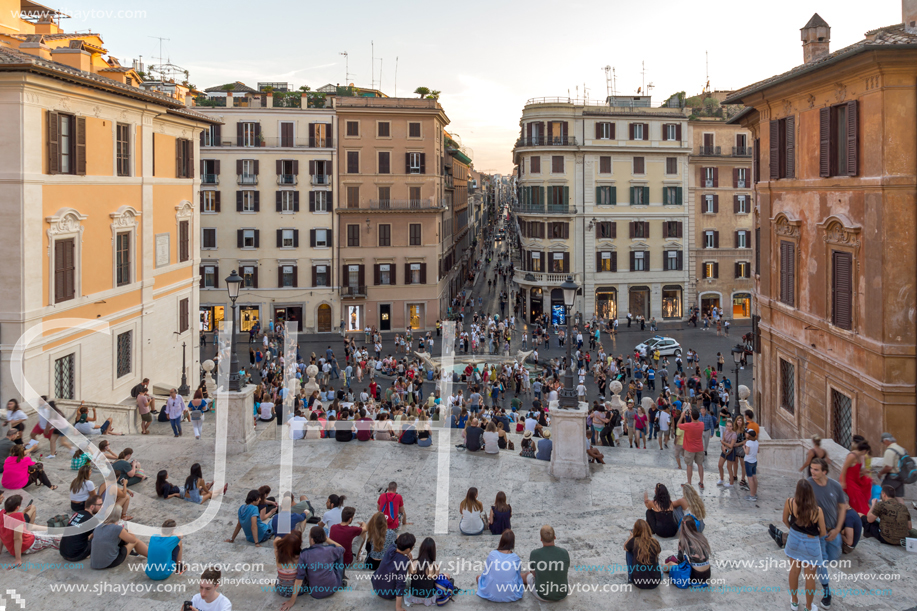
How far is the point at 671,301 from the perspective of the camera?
162 ft

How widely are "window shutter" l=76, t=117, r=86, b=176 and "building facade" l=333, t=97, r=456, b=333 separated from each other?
2539 cm

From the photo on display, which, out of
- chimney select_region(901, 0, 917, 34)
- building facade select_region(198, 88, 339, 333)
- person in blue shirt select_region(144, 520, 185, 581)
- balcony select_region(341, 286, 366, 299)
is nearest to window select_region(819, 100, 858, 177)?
chimney select_region(901, 0, 917, 34)

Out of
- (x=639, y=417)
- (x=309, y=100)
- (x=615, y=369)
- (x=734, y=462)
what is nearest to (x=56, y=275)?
(x=639, y=417)

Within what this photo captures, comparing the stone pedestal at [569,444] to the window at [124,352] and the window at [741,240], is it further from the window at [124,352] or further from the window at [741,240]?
the window at [741,240]

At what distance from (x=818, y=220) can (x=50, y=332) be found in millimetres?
19040

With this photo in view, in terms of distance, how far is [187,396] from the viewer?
2281 centimetres

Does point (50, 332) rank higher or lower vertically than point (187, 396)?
higher

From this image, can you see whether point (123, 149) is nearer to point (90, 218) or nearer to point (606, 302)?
point (90, 218)

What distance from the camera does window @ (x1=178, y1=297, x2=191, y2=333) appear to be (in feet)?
89.5

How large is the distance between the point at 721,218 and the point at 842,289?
36283 millimetres

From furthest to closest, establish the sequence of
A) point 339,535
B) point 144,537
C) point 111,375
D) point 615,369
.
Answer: point 615,369 < point 111,375 < point 144,537 < point 339,535

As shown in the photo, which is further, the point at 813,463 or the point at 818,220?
the point at 818,220

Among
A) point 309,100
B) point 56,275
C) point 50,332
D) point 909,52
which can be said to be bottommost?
point 50,332

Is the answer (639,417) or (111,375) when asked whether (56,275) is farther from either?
(639,417)
